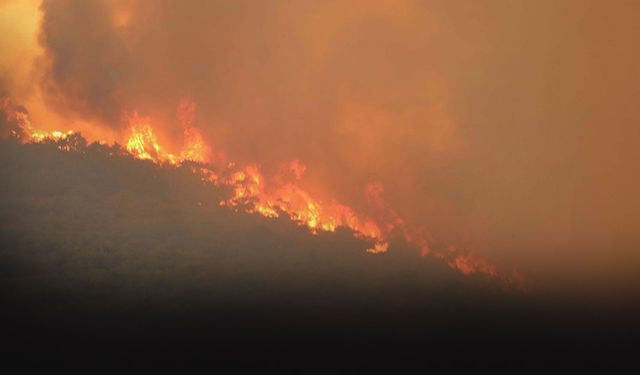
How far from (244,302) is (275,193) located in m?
11.8

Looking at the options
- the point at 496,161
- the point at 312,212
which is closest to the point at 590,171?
the point at 496,161

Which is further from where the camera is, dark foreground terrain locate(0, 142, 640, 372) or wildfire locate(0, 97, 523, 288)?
wildfire locate(0, 97, 523, 288)

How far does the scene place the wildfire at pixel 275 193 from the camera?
2406 cm

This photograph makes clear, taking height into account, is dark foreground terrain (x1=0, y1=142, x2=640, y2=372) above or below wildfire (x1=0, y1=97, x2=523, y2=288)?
below

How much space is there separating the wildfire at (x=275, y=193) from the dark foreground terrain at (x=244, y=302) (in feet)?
4.15

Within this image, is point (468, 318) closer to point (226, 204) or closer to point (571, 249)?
point (571, 249)

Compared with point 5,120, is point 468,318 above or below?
below

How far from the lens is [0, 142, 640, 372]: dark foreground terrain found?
13.6 metres

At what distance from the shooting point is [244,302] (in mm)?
16062

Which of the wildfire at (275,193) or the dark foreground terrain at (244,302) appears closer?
the dark foreground terrain at (244,302)

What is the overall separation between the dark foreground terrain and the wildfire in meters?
1.26

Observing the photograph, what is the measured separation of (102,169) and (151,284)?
16122 millimetres

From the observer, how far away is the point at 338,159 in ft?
90.4

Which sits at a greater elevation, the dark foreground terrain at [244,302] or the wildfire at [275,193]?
the wildfire at [275,193]
